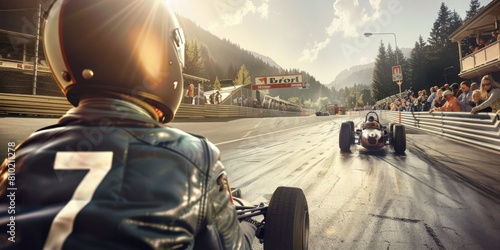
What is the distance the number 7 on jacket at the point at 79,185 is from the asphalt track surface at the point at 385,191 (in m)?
1.72

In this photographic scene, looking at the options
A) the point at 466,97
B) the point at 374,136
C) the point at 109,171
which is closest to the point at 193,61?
the point at 466,97

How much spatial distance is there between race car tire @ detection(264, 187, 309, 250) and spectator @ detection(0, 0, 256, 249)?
54cm

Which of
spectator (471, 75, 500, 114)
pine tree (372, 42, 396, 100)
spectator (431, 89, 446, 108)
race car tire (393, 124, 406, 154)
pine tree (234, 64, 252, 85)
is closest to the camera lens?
race car tire (393, 124, 406, 154)

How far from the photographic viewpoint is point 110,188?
0.74 m

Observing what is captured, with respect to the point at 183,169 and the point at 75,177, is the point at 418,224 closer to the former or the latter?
the point at 183,169

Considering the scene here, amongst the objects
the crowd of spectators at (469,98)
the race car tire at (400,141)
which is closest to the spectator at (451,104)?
the crowd of spectators at (469,98)

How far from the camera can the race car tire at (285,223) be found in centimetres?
149

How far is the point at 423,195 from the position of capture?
3.21m

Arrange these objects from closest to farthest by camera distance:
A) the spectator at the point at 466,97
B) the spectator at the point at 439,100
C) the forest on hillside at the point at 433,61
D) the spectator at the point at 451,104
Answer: the spectator at the point at 466,97 < the spectator at the point at 451,104 < the spectator at the point at 439,100 < the forest on hillside at the point at 433,61

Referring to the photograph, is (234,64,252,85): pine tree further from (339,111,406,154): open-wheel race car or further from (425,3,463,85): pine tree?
(339,111,406,154): open-wheel race car

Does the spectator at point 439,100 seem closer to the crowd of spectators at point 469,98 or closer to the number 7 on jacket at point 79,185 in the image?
the crowd of spectators at point 469,98

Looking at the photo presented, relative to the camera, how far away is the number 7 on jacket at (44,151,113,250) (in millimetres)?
679

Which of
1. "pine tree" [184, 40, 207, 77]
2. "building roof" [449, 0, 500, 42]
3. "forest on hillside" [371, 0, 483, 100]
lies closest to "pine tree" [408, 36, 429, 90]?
"forest on hillside" [371, 0, 483, 100]

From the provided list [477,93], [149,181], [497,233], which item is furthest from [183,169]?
[477,93]
